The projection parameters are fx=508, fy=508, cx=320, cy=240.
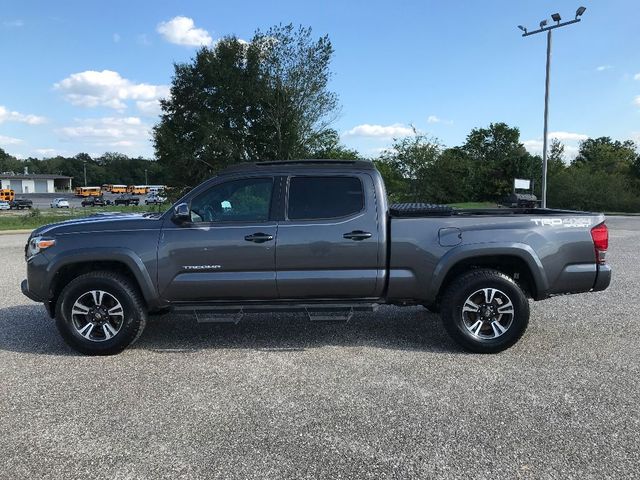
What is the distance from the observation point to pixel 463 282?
5.02 m

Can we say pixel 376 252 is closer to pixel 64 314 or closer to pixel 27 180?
pixel 64 314

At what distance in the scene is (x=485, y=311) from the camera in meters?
5.04

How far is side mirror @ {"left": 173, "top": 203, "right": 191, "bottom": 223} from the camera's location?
4996mm

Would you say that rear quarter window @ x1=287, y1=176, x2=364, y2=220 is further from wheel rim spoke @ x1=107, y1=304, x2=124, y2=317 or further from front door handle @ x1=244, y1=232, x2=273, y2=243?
wheel rim spoke @ x1=107, y1=304, x2=124, y2=317

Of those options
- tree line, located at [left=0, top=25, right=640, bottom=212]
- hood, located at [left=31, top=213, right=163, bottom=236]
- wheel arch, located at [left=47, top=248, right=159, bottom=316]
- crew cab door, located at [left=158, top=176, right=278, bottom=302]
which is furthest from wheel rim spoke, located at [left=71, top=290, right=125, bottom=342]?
tree line, located at [left=0, top=25, right=640, bottom=212]

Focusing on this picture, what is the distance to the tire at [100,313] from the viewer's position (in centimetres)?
502

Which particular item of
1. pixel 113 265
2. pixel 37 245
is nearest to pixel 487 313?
pixel 113 265

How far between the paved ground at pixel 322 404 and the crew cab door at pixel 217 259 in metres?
0.65

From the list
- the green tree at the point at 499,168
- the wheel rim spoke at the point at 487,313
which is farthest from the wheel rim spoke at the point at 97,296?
the green tree at the point at 499,168

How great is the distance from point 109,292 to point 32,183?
134 metres

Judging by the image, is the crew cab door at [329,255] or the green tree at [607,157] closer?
the crew cab door at [329,255]

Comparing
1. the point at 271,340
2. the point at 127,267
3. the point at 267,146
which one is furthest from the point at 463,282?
the point at 267,146

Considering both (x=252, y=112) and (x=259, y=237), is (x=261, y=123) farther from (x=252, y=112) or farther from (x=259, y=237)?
(x=259, y=237)

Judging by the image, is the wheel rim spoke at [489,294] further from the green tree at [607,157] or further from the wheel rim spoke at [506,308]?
the green tree at [607,157]
